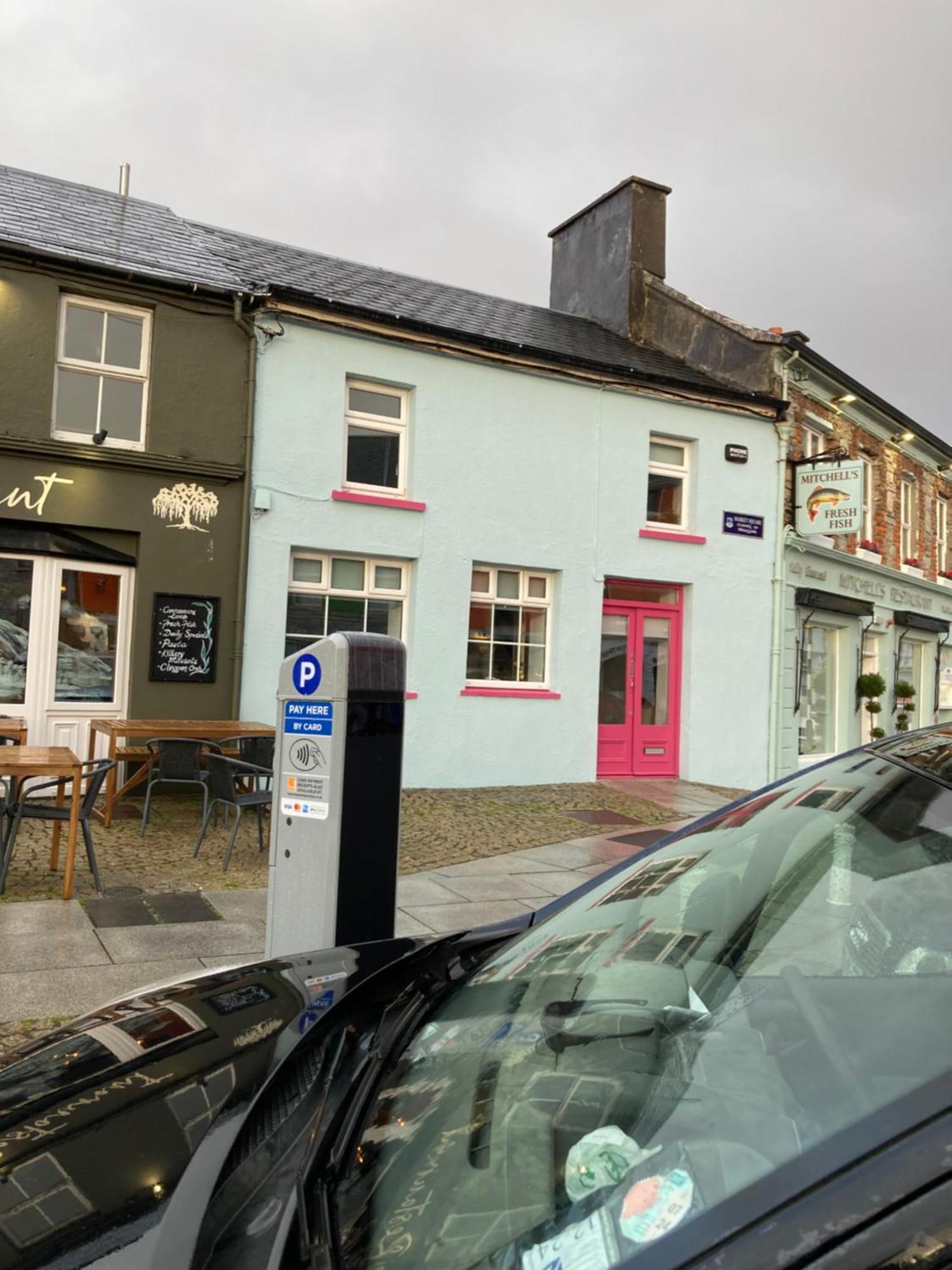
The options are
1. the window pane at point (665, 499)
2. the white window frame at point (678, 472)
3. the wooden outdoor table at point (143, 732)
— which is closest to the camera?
the wooden outdoor table at point (143, 732)

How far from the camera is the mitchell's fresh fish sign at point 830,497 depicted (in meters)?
14.1

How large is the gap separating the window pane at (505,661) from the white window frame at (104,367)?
16.5ft

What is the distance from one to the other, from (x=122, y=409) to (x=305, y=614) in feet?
9.82

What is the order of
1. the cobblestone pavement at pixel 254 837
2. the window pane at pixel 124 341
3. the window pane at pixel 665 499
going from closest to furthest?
the cobblestone pavement at pixel 254 837 < the window pane at pixel 124 341 < the window pane at pixel 665 499

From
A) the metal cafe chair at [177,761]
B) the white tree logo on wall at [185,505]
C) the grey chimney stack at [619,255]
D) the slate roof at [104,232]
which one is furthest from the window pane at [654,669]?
the metal cafe chair at [177,761]

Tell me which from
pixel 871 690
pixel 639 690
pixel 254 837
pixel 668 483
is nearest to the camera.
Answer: pixel 254 837

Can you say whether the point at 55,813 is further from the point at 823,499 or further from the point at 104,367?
the point at 823,499

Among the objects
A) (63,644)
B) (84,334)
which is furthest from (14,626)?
(84,334)

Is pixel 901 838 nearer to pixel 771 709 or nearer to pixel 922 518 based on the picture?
pixel 771 709

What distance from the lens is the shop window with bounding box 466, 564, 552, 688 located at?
12227mm

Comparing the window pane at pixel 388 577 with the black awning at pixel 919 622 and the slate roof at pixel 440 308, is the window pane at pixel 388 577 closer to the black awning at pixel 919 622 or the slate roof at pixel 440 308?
the slate roof at pixel 440 308

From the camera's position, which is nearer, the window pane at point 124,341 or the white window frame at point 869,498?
the window pane at point 124,341

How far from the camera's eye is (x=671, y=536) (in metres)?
13.5

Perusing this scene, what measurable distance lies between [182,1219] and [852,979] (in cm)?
98
